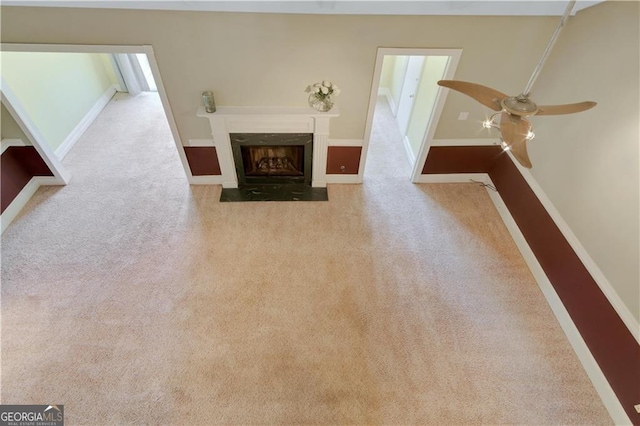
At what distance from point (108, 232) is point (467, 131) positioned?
14.4 ft

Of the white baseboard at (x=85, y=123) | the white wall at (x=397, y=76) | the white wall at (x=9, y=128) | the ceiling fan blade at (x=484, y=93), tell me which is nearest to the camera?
the ceiling fan blade at (x=484, y=93)

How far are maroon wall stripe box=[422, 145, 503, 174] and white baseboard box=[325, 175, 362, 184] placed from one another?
0.90 m

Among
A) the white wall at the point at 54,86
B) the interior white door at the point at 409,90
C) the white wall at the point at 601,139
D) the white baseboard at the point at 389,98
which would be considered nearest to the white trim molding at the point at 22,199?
the white wall at the point at 54,86

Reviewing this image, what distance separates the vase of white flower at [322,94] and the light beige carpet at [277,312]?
3.92 feet

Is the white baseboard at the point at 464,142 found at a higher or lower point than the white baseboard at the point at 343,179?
higher

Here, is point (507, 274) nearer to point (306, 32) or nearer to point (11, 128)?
point (306, 32)

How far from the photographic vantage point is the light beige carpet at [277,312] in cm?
256

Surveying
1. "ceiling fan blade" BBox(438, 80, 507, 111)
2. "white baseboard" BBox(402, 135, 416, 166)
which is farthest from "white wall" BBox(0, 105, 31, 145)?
"white baseboard" BBox(402, 135, 416, 166)

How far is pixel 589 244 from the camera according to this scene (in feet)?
9.29

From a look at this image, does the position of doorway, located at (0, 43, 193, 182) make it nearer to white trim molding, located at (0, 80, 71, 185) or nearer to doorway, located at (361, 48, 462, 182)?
white trim molding, located at (0, 80, 71, 185)

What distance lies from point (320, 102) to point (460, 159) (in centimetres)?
205

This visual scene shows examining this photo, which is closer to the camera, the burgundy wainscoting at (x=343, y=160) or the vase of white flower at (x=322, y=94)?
the vase of white flower at (x=322, y=94)

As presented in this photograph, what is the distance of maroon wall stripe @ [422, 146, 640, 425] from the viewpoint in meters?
2.48

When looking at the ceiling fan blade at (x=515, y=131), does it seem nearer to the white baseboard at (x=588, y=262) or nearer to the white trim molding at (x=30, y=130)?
the white baseboard at (x=588, y=262)
